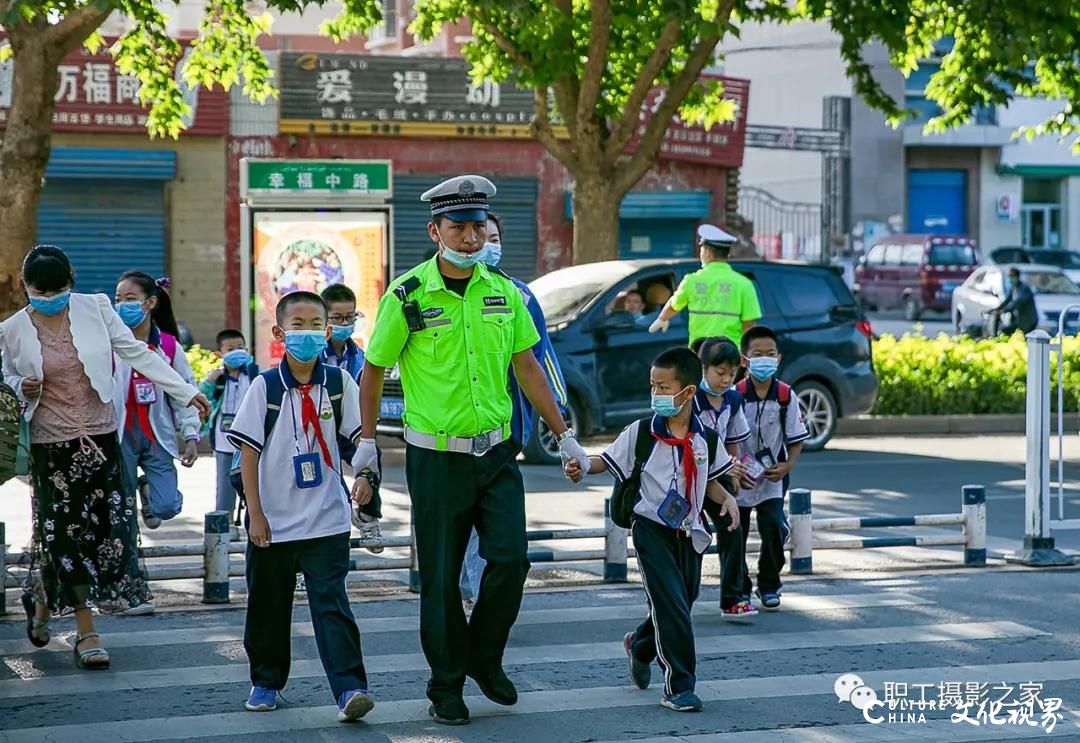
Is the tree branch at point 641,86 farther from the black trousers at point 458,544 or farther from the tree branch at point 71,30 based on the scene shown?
the black trousers at point 458,544

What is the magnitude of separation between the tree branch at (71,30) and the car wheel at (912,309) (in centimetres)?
2819

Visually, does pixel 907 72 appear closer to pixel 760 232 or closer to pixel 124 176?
pixel 124 176

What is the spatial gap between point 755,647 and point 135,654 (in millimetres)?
2756

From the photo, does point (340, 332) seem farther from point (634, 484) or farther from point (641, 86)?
point (641, 86)

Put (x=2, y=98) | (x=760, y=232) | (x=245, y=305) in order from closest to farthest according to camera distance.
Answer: (x=245, y=305) < (x=2, y=98) < (x=760, y=232)

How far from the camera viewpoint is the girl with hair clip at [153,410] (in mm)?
8680

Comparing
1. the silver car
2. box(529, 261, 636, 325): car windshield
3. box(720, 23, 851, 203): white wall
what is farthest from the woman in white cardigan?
box(720, 23, 851, 203): white wall

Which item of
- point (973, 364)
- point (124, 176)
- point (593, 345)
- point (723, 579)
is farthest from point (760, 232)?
point (723, 579)

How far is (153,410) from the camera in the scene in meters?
9.01

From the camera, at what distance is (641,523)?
6.85m

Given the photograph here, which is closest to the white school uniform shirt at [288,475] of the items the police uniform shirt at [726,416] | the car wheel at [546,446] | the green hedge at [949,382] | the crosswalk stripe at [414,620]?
the crosswalk stripe at [414,620]

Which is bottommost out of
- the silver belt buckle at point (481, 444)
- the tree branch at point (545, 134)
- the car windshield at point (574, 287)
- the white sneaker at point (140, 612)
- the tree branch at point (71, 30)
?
the white sneaker at point (140, 612)

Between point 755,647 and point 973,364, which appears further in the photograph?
point 973,364

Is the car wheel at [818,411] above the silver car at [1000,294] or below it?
below
